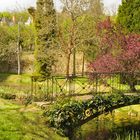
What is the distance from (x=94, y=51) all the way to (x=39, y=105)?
1594 cm

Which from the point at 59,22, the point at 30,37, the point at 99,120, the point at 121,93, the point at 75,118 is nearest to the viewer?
the point at 75,118

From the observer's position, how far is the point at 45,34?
32.0 meters

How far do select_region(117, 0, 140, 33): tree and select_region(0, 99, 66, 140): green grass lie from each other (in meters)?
16.8

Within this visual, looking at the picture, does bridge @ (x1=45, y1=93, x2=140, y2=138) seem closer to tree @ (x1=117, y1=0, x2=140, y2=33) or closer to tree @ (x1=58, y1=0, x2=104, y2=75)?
tree @ (x1=58, y1=0, x2=104, y2=75)

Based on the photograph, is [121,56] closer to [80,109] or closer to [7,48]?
[80,109]

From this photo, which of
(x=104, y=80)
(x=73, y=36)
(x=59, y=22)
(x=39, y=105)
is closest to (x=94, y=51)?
(x=73, y=36)

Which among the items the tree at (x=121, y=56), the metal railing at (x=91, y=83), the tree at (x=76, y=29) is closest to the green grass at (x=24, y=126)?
the metal railing at (x=91, y=83)

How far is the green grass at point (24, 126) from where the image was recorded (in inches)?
482

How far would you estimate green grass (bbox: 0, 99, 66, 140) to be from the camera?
1226cm

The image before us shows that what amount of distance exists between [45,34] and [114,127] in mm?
14198

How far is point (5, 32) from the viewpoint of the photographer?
40.7 m

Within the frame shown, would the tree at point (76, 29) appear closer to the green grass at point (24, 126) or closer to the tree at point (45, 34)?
the tree at point (45, 34)

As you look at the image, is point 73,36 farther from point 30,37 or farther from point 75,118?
point 75,118

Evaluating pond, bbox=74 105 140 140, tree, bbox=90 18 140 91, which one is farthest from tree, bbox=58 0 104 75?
pond, bbox=74 105 140 140
